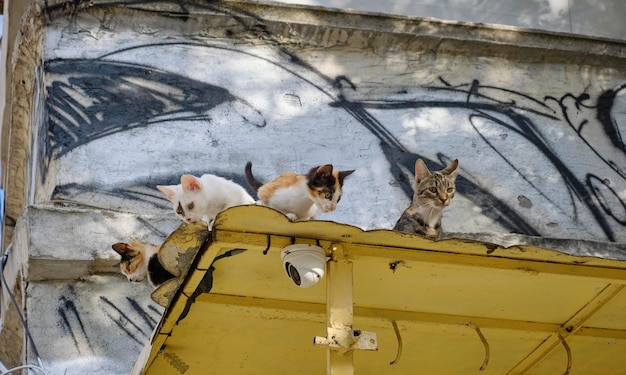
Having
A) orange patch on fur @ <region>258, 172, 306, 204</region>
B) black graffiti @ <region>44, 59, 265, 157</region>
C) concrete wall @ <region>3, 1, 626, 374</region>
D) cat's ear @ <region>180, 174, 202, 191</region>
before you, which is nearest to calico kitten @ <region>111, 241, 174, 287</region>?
cat's ear @ <region>180, 174, 202, 191</region>

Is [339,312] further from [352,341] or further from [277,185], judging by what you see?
[277,185]

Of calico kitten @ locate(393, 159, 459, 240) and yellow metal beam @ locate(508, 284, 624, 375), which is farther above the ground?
calico kitten @ locate(393, 159, 459, 240)

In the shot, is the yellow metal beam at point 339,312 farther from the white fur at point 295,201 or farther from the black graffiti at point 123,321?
the black graffiti at point 123,321

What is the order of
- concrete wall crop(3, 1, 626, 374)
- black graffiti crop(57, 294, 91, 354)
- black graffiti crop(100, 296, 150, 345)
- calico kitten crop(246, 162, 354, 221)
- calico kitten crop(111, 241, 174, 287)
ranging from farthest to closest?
1. concrete wall crop(3, 1, 626, 374)
2. black graffiti crop(100, 296, 150, 345)
3. black graffiti crop(57, 294, 91, 354)
4. calico kitten crop(111, 241, 174, 287)
5. calico kitten crop(246, 162, 354, 221)

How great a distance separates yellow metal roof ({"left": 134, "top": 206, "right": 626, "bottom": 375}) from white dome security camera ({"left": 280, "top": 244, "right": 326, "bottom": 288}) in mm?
73

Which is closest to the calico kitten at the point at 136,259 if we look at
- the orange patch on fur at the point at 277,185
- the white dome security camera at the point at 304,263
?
the orange patch on fur at the point at 277,185

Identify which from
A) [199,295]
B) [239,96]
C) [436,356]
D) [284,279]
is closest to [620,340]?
[436,356]

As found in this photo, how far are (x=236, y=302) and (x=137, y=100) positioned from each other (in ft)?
12.2

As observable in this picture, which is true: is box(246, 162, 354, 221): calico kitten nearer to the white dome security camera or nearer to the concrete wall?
the white dome security camera

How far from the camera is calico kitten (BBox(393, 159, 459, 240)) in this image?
749cm

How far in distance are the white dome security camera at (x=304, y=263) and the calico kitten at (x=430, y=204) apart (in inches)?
86.6

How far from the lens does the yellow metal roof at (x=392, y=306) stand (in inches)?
213

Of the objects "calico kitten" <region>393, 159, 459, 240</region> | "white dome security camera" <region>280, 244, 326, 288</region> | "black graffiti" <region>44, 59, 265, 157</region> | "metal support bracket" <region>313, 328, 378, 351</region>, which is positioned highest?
"black graffiti" <region>44, 59, 265, 157</region>

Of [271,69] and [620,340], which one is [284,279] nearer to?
[620,340]
